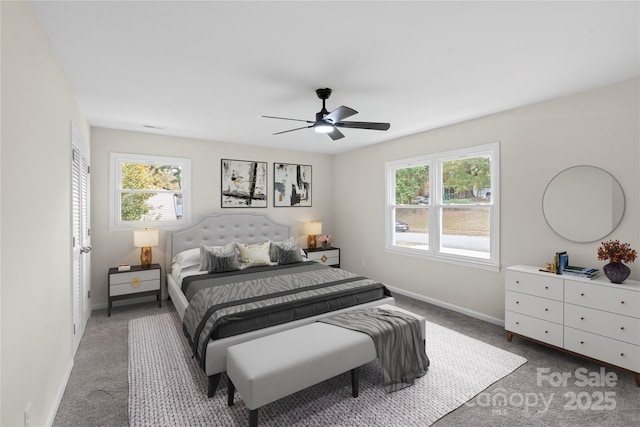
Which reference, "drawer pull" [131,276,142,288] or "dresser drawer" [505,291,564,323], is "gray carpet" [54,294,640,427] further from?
"drawer pull" [131,276,142,288]

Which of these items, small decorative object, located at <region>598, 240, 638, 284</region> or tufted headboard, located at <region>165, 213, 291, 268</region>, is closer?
small decorative object, located at <region>598, 240, 638, 284</region>

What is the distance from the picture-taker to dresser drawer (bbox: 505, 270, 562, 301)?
2823 mm

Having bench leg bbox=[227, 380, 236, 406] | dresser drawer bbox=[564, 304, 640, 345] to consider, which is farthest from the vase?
bench leg bbox=[227, 380, 236, 406]

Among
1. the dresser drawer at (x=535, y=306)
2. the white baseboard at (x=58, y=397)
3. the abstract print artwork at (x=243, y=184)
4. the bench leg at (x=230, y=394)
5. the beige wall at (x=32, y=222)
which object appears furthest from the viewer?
the abstract print artwork at (x=243, y=184)

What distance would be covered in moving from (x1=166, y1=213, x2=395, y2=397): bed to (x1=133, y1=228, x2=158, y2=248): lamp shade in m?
0.32

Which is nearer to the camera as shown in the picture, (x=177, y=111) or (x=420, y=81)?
(x=420, y=81)

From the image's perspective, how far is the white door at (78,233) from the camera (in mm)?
2789

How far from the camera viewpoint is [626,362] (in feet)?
7.97

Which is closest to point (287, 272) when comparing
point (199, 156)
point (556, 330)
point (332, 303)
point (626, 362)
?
point (332, 303)

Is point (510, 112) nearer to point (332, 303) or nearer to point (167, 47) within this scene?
point (332, 303)

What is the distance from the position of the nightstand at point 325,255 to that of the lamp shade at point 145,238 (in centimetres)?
247

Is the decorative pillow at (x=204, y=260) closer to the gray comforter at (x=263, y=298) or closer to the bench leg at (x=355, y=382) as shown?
the gray comforter at (x=263, y=298)

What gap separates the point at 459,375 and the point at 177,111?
12.8 feet

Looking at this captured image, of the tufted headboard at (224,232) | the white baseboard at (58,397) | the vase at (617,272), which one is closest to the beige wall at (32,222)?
the white baseboard at (58,397)
